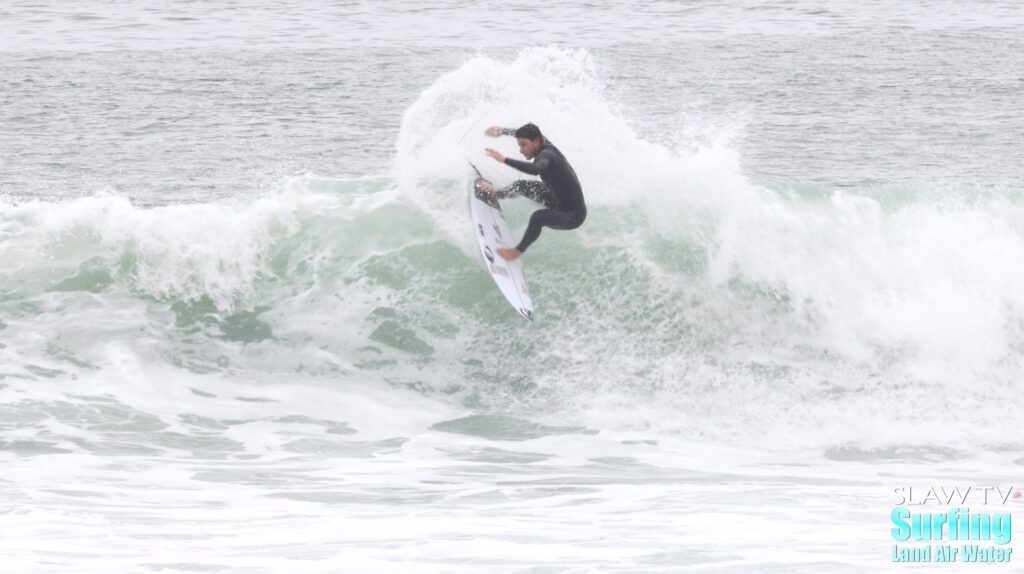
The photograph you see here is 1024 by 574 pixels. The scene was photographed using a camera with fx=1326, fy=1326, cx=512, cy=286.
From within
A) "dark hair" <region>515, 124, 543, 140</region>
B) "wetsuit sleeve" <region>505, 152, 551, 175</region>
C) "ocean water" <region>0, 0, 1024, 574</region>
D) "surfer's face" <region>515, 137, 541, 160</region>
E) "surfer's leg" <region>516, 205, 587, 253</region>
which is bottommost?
"ocean water" <region>0, 0, 1024, 574</region>

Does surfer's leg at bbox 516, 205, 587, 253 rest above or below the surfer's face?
below

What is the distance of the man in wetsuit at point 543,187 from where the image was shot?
1184 cm

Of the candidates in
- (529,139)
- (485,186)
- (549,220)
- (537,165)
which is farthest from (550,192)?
(485,186)

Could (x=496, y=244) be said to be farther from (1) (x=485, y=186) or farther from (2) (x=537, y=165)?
(2) (x=537, y=165)

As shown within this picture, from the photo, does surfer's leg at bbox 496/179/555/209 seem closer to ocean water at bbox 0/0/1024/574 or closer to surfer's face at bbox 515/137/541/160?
surfer's face at bbox 515/137/541/160

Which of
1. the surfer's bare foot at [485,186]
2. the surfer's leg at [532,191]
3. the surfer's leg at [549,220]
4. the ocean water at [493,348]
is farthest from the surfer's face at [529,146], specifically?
the ocean water at [493,348]

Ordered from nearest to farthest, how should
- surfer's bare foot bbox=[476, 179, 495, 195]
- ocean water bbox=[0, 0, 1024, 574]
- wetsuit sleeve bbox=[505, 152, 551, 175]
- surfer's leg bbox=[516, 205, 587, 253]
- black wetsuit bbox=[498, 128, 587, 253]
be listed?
ocean water bbox=[0, 0, 1024, 574] → wetsuit sleeve bbox=[505, 152, 551, 175] → black wetsuit bbox=[498, 128, 587, 253] → surfer's leg bbox=[516, 205, 587, 253] → surfer's bare foot bbox=[476, 179, 495, 195]

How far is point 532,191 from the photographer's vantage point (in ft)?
40.9

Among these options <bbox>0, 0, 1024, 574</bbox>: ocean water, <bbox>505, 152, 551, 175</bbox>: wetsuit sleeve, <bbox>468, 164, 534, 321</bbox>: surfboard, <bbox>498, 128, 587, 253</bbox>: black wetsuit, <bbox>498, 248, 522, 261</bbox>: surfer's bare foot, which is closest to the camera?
<bbox>0, 0, 1024, 574</bbox>: ocean water

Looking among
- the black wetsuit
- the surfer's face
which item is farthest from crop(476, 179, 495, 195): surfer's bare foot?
the surfer's face

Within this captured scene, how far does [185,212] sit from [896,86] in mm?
14976

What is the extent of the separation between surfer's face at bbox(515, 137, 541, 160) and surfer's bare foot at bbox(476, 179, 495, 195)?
99cm

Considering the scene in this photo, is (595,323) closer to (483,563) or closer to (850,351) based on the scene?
(850,351)

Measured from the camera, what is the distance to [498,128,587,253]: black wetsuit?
39.1ft
